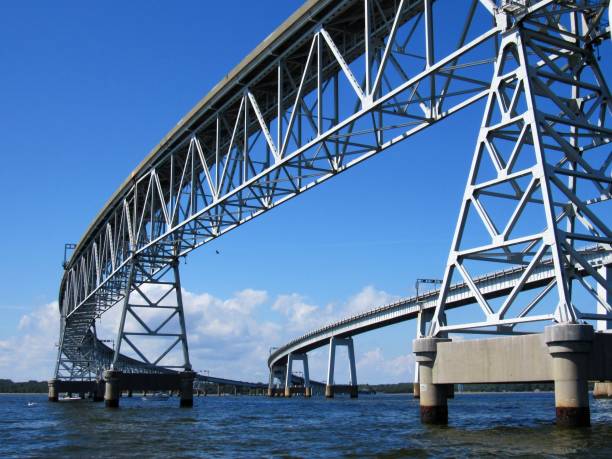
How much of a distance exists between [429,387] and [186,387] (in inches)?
1239

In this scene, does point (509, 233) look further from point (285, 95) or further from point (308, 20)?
point (285, 95)

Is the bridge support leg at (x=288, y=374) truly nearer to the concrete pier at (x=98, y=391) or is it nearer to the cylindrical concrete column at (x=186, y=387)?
the concrete pier at (x=98, y=391)

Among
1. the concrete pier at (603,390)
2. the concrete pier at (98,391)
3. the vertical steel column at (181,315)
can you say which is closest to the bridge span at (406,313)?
the concrete pier at (603,390)

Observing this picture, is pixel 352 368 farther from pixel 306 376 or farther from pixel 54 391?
pixel 54 391

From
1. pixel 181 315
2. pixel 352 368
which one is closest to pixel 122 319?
pixel 181 315

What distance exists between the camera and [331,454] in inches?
759

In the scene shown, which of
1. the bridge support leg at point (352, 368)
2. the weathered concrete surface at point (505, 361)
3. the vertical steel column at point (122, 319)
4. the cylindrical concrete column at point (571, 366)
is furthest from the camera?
the bridge support leg at point (352, 368)

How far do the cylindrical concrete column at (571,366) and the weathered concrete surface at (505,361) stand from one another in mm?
267

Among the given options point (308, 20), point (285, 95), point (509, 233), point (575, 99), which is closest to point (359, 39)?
point (308, 20)

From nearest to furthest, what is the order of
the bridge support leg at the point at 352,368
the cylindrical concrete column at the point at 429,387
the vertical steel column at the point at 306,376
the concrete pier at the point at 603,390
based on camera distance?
1. the cylindrical concrete column at the point at 429,387
2. the concrete pier at the point at 603,390
3. the bridge support leg at the point at 352,368
4. the vertical steel column at the point at 306,376

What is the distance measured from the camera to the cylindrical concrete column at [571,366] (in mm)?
17562

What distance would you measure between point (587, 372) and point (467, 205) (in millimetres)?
6275

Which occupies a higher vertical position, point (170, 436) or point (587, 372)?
point (587, 372)

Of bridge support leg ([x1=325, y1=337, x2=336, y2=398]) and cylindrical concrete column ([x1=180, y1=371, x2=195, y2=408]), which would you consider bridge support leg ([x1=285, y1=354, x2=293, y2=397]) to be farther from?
cylindrical concrete column ([x1=180, y1=371, x2=195, y2=408])
